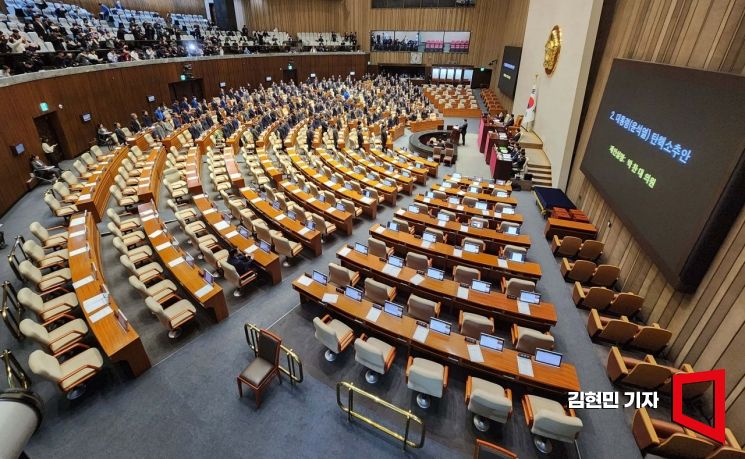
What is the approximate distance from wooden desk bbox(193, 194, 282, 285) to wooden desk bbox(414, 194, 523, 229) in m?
4.88

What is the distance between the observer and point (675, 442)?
397cm

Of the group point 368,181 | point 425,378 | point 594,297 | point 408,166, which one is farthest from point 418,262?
point 408,166

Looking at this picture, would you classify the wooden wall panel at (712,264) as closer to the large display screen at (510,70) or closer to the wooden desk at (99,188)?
the wooden desk at (99,188)

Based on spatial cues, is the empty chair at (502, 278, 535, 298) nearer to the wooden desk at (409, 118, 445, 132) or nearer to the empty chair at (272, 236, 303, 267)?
the empty chair at (272, 236, 303, 267)

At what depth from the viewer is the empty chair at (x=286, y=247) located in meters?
7.58

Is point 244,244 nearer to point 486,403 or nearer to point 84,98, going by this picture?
point 486,403

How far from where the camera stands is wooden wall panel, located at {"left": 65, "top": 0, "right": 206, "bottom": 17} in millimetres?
21641

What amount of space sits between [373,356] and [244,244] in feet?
14.1

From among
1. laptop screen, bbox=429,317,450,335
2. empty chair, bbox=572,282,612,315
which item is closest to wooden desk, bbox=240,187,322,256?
laptop screen, bbox=429,317,450,335

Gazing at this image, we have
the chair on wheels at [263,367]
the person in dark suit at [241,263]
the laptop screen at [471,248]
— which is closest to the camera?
the chair on wheels at [263,367]

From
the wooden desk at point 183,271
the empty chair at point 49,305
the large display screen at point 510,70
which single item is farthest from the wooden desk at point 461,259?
the large display screen at point 510,70

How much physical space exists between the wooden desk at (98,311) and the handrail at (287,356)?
1.52 metres

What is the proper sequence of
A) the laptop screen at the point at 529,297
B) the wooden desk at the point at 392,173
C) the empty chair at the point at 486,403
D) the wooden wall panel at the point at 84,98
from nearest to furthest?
the empty chair at the point at 486,403 < the laptop screen at the point at 529,297 < the wooden wall panel at the point at 84,98 < the wooden desk at the point at 392,173

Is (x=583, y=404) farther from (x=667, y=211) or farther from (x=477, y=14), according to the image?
(x=477, y=14)
